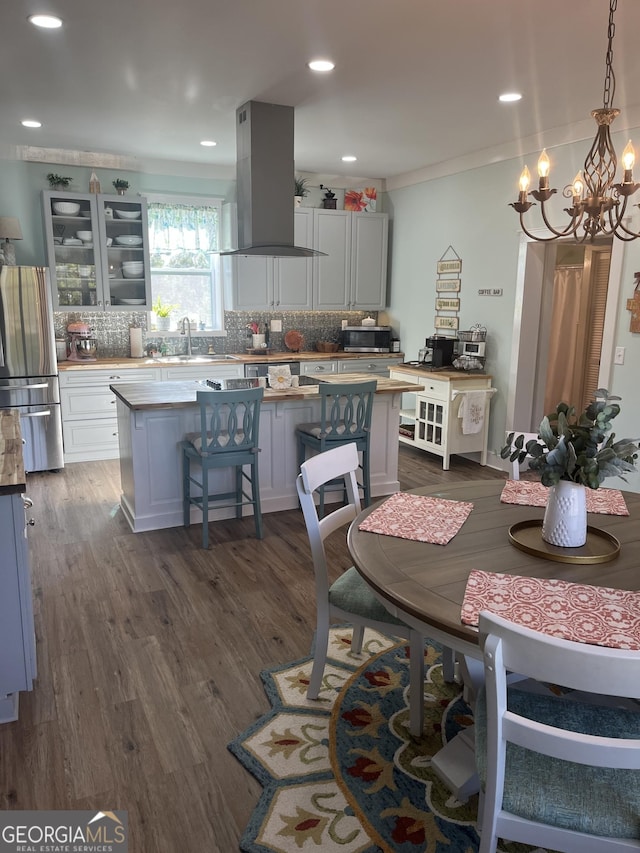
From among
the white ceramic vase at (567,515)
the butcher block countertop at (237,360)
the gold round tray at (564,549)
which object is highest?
the butcher block countertop at (237,360)

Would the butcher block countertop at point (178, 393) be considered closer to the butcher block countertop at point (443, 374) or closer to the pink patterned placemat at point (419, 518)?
the butcher block countertop at point (443, 374)

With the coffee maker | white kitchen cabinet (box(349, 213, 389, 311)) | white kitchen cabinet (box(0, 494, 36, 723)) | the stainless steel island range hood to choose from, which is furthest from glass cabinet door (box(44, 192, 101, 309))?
white kitchen cabinet (box(0, 494, 36, 723))

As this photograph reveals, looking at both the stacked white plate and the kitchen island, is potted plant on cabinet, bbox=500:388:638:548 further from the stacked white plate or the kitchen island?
the stacked white plate

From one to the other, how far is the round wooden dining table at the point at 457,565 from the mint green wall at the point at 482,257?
8.63ft

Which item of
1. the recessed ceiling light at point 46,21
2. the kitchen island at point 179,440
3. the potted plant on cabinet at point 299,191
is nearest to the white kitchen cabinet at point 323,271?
the potted plant on cabinet at point 299,191

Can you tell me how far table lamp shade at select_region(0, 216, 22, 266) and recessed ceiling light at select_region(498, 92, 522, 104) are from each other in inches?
159

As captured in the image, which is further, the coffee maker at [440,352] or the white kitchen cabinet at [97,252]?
the coffee maker at [440,352]

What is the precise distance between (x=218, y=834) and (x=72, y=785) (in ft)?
1.71

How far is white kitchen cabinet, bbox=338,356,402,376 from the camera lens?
677 centimetres

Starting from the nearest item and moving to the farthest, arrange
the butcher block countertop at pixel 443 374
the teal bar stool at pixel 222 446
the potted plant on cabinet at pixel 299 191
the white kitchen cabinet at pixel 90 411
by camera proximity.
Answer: the teal bar stool at pixel 222 446, the butcher block countertop at pixel 443 374, the white kitchen cabinet at pixel 90 411, the potted plant on cabinet at pixel 299 191

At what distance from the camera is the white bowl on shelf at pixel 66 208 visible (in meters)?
5.75

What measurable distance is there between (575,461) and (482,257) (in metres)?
4.26

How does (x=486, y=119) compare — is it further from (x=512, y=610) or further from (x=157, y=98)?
(x=512, y=610)

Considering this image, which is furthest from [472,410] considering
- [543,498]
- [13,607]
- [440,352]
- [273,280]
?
[13,607]
